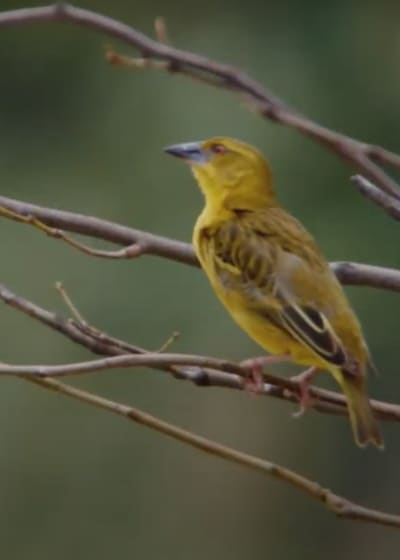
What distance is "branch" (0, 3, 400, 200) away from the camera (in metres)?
2.18

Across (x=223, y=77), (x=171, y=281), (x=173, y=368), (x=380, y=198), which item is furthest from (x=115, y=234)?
(x=171, y=281)

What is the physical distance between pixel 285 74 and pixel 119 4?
1.09 meters

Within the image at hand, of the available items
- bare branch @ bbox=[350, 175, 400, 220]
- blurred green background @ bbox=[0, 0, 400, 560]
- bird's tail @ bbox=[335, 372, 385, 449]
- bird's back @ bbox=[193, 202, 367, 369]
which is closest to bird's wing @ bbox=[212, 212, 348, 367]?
bird's back @ bbox=[193, 202, 367, 369]

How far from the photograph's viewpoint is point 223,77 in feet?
7.45

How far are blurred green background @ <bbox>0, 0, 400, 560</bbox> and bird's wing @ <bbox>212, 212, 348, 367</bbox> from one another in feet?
11.3

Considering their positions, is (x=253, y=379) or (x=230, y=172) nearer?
(x=253, y=379)

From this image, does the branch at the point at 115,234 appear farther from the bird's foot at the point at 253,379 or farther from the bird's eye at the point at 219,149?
the bird's eye at the point at 219,149

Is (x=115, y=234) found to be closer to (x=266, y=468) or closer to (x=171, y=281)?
(x=266, y=468)

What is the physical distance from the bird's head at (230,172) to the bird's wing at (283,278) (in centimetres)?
15

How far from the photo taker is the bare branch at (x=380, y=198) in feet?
8.73

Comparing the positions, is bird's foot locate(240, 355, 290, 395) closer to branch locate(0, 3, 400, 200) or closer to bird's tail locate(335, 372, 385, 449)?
bird's tail locate(335, 372, 385, 449)

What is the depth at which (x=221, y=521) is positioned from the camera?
8164mm

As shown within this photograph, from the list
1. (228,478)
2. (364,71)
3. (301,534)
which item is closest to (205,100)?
(364,71)

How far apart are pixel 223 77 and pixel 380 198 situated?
511mm
